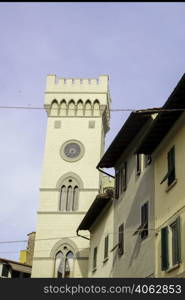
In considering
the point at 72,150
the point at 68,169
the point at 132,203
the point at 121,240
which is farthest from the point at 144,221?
the point at 72,150

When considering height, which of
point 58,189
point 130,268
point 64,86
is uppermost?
point 64,86

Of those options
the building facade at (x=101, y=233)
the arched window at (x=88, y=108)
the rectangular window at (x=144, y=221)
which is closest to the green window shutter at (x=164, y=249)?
the rectangular window at (x=144, y=221)

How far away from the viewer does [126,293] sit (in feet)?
31.8

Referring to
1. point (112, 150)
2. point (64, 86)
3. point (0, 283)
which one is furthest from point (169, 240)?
point (64, 86)

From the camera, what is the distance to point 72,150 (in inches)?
1662

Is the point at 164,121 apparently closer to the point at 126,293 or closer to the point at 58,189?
the point at 126,293

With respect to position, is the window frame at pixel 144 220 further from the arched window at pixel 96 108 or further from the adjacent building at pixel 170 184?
the arched window at pixel 96 108

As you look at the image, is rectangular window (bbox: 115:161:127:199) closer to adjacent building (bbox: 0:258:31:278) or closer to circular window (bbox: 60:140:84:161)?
circular window (bbox: 60:140:84:161)

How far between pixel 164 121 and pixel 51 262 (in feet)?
83.0

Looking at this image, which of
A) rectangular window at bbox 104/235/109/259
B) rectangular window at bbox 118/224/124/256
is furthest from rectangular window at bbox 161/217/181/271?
rectangular window at bbox 104/235/109/259

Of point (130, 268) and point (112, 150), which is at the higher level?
point (112, 150)

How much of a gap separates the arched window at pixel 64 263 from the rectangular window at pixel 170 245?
23770 millimetres

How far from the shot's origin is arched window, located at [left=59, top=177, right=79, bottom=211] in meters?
40.0

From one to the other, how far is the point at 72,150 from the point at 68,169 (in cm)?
204
